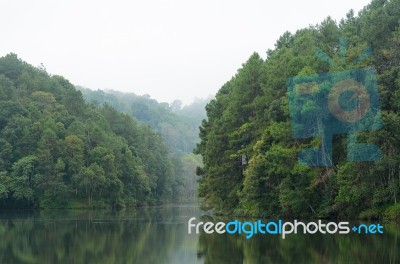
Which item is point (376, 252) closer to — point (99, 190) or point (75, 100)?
point (99, 190)

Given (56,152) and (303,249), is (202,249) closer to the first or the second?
(303,249)

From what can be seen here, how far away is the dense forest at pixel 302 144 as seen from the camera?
1452 inches

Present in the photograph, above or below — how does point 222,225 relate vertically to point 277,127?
below

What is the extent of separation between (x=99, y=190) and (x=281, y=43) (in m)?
35.2

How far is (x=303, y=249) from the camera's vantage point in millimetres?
21219

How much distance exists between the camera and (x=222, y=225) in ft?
125

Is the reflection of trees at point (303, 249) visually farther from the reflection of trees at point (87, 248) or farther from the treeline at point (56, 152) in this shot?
the treeline at point (56, 152)

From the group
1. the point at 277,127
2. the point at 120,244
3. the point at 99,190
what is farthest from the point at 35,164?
the point at 120,244
